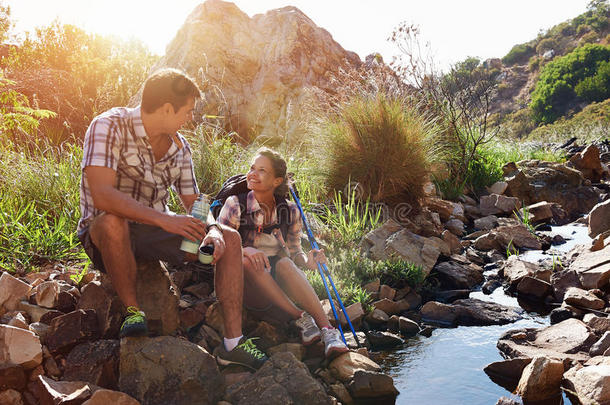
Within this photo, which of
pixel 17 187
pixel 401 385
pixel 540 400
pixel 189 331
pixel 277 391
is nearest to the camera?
pixel 277 391

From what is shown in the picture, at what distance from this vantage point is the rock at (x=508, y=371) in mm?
3320

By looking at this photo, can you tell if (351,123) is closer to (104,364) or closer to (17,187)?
(17,187)

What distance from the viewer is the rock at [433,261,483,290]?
17.0 ft

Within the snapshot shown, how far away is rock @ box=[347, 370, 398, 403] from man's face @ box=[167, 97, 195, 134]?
6.15ft

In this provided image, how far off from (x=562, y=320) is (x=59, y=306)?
3.94 metres

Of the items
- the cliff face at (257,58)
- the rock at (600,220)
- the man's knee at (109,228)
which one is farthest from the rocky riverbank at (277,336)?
the cliff face at (257,58)

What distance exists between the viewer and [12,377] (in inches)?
106

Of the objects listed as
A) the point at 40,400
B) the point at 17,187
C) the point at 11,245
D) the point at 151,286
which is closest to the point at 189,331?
the point at 151,286

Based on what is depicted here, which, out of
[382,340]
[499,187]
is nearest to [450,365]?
[382,340]

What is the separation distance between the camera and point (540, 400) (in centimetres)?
305

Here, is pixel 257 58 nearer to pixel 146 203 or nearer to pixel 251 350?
pixel 146 203

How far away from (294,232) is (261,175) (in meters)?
0.52

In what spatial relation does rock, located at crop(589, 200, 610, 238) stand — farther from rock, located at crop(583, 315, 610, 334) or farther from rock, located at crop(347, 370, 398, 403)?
rock, located at crop(347, 370, 398, 403)

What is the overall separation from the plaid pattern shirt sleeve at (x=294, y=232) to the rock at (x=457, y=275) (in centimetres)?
213
